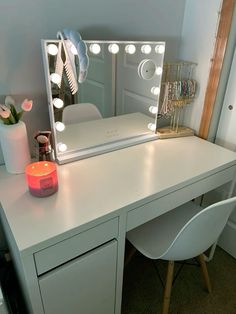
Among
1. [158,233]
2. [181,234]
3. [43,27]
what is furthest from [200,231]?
[43,27]

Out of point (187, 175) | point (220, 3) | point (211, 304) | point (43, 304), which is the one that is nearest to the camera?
point (43, 304)

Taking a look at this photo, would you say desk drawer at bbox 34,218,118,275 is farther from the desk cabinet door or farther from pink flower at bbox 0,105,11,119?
pink flower at bbox 0,105,11,119

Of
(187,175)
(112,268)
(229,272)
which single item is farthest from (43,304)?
(229,272)

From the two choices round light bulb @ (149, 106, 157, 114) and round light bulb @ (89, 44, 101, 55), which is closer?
round light bulb @ (89, 44, 101, 55)

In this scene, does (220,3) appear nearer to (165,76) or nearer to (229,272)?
(165,76)

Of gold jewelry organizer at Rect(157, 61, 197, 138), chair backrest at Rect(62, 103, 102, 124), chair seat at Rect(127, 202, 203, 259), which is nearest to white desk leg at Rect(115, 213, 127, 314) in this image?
chair seat at Rect(127, 202, 203, 259)

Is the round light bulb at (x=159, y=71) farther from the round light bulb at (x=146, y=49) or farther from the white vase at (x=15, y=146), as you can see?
the white vase at (x=15, y=146)

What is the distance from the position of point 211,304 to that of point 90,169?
38.7 inches

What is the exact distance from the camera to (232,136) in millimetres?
1354

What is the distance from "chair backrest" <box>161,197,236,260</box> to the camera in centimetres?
81

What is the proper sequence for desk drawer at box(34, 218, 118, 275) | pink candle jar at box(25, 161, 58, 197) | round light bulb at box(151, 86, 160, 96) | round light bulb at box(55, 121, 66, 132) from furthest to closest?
round light bulb at box(151, 86, 160, 96), round light bulb at box(55, 121, 66, 132), pink candle jar at box(25, 161, 58, 197), desk drawer at box(34, 218, 118, 275)

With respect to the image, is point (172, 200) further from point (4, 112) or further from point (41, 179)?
point (4, 112)

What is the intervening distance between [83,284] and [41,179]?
0.41 m


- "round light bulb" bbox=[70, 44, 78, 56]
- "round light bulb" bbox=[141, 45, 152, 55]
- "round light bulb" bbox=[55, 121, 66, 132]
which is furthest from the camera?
"round light bulb" bbox=[141, 45, 152, 55]
